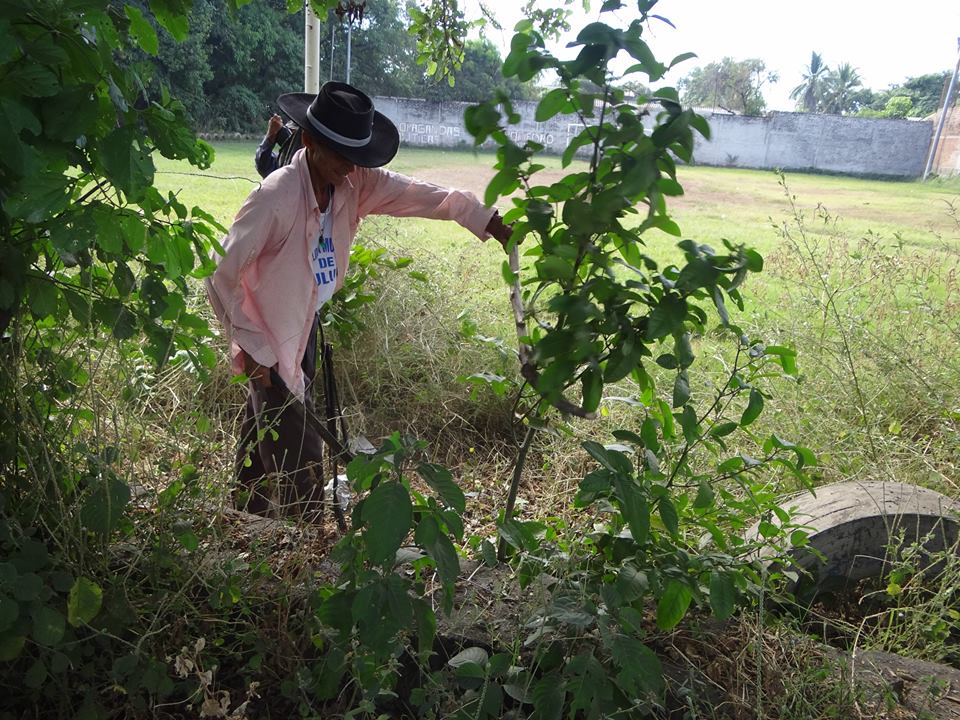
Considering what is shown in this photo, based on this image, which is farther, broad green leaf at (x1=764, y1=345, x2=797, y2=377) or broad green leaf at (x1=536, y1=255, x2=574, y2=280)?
broad green leaf at (x1=764, y1=345, x2=797, y2=377)

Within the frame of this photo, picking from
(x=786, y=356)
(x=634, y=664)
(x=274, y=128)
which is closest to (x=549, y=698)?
(x=634, y=664)

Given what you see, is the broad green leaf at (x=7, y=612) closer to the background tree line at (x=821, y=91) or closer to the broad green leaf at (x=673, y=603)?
the broad green leaf at (x=673, y=603)

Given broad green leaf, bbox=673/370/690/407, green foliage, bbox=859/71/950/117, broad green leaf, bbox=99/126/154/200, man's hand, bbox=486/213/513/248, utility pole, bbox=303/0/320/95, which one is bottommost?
broad green leaf, bbox=673/370/690/407

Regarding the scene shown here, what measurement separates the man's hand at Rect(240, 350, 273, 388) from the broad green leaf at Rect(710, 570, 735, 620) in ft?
5.38

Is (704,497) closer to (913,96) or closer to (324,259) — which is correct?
(324,259)

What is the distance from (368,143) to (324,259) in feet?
1.66

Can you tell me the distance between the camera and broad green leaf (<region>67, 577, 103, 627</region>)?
53.8 inches

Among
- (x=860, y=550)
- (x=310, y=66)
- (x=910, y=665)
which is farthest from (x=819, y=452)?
(x=310, y=66)

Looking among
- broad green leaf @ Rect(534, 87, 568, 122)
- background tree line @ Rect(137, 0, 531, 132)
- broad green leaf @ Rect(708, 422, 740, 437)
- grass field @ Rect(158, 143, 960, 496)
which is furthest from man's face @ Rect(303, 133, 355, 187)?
background tree line @ Rect(137, 0, 531, 132)

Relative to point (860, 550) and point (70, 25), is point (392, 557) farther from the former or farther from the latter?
point (860, 550)

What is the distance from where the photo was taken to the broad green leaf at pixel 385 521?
1199 mm

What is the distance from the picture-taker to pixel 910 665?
6.36 ft

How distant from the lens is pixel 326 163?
265cm

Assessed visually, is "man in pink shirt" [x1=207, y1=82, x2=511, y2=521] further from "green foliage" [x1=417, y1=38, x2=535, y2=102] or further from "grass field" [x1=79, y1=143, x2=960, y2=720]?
"green foliage" [x1=417, y1=38, x2=535, y2=102]
